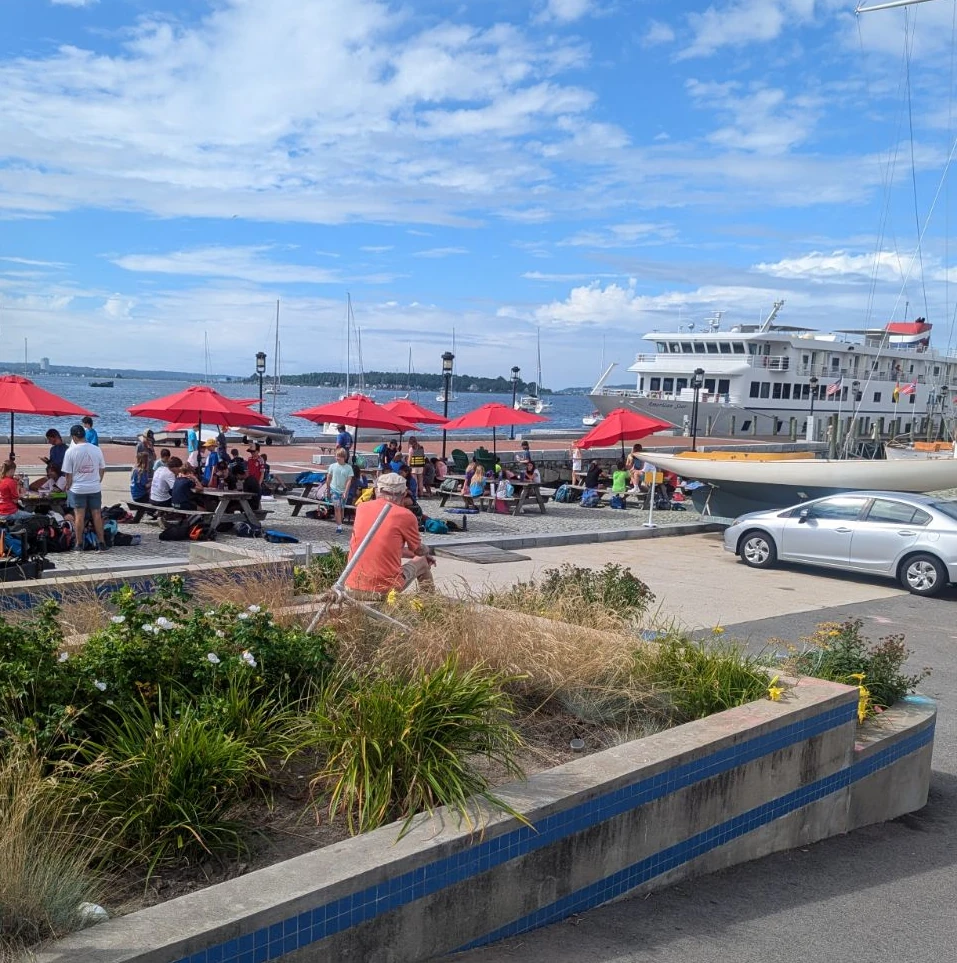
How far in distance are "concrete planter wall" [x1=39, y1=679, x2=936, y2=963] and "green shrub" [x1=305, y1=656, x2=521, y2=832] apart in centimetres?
18

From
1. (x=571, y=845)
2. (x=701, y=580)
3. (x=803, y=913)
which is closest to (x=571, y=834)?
(x=571, y=845)

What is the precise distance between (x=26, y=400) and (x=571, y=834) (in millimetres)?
14324

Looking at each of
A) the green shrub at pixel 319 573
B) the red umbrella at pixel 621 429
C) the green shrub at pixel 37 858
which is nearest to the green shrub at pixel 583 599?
the green shrub at pixel 319 573

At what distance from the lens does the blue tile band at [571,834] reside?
3.13 meters

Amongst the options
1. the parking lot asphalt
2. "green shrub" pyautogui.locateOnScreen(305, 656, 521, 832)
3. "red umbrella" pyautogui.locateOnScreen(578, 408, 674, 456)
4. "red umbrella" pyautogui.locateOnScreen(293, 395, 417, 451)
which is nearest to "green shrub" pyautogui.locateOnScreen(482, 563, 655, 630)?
the parking lot asphalt

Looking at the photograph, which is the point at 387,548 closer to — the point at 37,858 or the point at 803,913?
the point at 803,913

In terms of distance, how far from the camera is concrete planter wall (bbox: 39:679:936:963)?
3.07m

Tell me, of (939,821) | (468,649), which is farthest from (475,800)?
(939,821)

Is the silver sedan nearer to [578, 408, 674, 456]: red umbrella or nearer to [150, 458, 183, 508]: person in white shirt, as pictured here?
[578, 408, 674, 456]: red umbrella

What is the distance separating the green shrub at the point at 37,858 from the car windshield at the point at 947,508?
1335 centimetres

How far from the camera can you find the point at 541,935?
156 inches

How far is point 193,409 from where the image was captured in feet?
57.5

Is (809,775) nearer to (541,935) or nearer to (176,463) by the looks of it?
(541,935)

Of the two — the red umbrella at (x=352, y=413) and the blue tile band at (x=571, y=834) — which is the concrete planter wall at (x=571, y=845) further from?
the red umbrella at (x=352, y=413)
